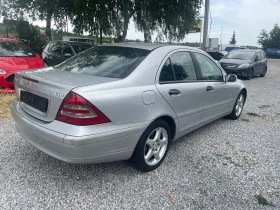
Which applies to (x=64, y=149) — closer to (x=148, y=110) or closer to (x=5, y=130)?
(x=148, y=110)

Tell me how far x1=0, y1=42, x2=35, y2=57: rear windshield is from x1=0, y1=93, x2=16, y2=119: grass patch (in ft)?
4.62

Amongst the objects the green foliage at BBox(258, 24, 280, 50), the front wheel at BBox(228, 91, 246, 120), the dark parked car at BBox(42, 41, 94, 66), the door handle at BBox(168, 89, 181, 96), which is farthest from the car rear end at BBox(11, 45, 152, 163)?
the green foliage at BBox(258, 24, 280, 50)

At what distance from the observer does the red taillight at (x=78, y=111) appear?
2.75 meters

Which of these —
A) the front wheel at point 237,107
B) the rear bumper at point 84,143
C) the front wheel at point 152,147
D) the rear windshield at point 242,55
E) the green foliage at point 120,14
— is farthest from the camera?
the rear windshield at point 242,55

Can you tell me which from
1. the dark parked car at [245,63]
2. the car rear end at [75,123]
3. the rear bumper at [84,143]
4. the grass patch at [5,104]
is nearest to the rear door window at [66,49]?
the grass patch at [5,104]

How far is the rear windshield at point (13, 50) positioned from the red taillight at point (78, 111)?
18.8 ft

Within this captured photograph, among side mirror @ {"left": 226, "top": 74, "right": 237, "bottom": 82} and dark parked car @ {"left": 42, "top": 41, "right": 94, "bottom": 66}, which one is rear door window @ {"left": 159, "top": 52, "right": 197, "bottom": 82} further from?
dark parked car @ {"left": 42, "top": 41, "right": 94, "bottom": 66}

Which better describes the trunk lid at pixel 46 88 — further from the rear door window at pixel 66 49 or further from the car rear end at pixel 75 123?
the rear door window at pixel 66 49

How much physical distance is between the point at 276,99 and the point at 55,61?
7.97 meters

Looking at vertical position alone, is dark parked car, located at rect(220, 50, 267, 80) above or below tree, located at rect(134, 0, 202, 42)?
below

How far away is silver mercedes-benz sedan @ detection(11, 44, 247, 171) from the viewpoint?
2.79 metres

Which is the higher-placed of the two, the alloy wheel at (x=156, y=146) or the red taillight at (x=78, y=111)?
the red taillight at (x=78, y=111)

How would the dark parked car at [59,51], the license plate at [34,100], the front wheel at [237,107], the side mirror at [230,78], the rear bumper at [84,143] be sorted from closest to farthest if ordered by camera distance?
the rear bumper at [84,143] → the license plate at [34,100] → the side mirror at [230,78] → the front wheel at [237,107] → the dark parked car at [59,51]

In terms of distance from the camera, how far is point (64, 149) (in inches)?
109
